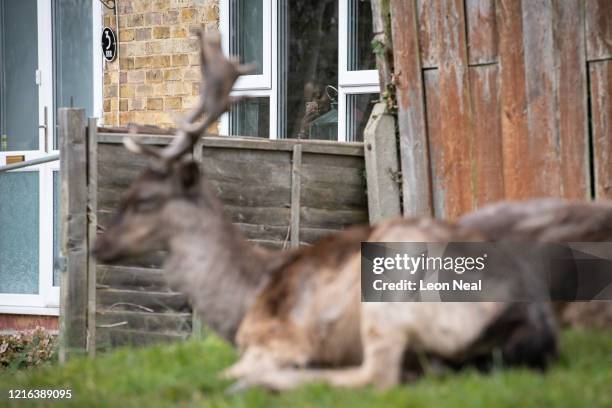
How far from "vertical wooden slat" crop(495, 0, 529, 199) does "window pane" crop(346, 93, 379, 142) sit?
2749mm

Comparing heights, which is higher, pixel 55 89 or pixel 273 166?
pixel 55 89

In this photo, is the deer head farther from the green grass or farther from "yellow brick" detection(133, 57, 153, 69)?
"yellow brick" detection(133, 57, 153, 69)

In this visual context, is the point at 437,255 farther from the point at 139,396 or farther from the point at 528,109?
the point at 528,109

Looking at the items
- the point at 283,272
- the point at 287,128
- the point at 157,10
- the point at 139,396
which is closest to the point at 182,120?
the point at 283,272

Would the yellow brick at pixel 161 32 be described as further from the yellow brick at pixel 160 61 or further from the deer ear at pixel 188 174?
the deer ear at pixel 188 174

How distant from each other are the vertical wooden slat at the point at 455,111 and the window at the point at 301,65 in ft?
7.57

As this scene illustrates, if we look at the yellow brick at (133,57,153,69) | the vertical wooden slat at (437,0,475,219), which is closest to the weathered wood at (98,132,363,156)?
the vertical wooden slat at (437,0,475,219)

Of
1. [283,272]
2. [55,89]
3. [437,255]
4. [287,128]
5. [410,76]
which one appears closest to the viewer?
[437,255]

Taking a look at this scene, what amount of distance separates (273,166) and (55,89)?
4641 mm

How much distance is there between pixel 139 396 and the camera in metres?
4.95

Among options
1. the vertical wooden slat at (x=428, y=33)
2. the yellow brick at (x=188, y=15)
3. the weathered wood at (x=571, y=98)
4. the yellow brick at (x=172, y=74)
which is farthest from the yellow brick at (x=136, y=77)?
the weathered wood at (x=571, y=98)

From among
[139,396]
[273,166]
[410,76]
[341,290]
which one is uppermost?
[410,76]

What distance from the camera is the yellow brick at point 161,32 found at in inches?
429

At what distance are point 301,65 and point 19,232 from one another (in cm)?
368
